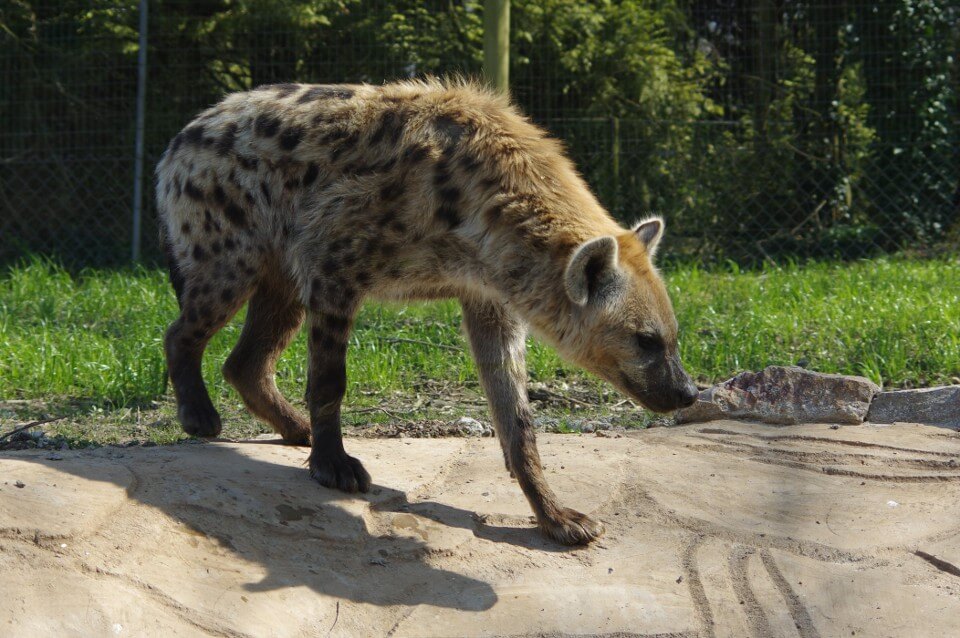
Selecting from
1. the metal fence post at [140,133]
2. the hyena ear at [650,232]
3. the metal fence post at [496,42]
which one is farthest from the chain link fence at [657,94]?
the hyena ear at [650,232]

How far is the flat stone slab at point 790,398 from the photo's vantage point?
3.65m

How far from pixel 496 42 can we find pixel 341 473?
11.3 ft

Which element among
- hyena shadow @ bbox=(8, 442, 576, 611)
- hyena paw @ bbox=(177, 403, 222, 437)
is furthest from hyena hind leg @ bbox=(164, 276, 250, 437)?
hyena shadow @ bbox=(8, 442, 576, 611)

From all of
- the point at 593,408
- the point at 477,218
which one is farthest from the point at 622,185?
the point at 477,218

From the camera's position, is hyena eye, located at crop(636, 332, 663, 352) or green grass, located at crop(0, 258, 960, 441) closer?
hyena eye, located at crop(636, 332, 663, 352)

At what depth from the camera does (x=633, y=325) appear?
2936 mm

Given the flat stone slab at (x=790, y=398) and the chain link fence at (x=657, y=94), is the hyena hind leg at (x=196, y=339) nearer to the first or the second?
the flat stone slab at (x=790, y=398)

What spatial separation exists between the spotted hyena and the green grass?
14.8 inches

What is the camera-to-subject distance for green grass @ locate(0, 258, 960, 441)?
423cm

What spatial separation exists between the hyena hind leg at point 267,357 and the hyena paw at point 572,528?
1004 mm

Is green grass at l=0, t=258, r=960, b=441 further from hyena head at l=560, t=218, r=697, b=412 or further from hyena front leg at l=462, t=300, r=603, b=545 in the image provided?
hyena head at l=560, t=218, r=697, b=412

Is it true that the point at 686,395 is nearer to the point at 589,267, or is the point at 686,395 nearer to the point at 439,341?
the point at 589,267

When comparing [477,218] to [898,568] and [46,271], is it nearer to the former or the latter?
[898,568]

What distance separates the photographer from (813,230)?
7012 mm
